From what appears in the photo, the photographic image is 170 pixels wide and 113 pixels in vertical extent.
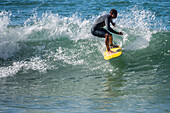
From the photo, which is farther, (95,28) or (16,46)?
(16,46)

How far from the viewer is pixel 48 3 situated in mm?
17672

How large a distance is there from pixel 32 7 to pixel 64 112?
13957mm

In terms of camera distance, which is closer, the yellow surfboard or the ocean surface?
the ocean surface

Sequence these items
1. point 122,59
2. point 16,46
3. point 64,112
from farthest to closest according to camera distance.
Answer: point 16,46 → point 122,59 → point 64,112

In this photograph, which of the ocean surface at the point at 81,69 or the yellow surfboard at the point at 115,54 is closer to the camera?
the ocean surface at the point at 81,69

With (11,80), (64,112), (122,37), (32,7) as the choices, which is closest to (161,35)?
(122,37)

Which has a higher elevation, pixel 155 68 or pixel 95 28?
pixel 95 28

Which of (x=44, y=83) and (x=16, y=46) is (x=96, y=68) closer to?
(x=44, y=83)

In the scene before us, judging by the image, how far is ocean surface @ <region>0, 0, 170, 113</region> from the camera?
14.7 ft

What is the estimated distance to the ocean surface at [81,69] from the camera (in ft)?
14.7

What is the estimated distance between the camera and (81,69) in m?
7.36

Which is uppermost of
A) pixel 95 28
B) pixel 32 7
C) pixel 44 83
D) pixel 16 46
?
pixel 32 7

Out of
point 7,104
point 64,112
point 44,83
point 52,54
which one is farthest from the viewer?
point 52,54

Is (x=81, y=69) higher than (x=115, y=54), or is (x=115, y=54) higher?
(x=115, y=54)
